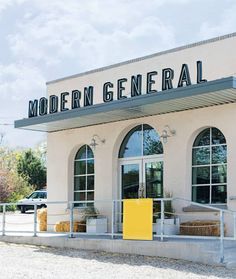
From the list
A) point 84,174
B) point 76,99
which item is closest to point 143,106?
point 76,99

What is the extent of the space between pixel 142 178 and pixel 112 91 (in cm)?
265

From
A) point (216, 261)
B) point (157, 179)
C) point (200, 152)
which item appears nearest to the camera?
point (216, 261)

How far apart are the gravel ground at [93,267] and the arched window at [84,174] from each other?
4020mm

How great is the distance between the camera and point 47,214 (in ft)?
60.7

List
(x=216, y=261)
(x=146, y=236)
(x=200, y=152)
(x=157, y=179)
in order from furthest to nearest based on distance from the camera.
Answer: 1. (x=157, y=179)
2. (x=200, y=152)
3. (x=146, y=236)
4. (x=216, y=261)

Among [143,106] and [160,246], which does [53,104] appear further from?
[160,246]

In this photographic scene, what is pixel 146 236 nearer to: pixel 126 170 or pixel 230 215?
pixel 230 215

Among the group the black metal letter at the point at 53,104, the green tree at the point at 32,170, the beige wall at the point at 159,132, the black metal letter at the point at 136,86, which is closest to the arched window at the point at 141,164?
the beige wall at the point at 159,132

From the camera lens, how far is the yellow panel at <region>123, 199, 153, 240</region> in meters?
12.9

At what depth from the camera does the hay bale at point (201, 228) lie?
44.4ft

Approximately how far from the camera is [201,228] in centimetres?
1370

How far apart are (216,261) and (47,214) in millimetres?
8279

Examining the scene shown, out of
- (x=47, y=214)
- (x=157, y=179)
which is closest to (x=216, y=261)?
(x=157, y=179)

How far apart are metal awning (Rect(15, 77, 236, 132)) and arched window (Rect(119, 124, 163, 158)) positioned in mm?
579
